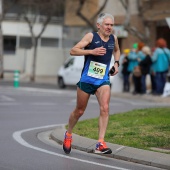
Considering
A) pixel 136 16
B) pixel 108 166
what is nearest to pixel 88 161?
pixel 108 166

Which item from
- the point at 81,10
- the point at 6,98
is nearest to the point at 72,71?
the point at 6,98

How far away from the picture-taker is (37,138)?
12023mm

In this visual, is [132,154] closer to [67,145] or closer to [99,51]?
[67,145]

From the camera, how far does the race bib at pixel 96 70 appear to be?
994 centimetres

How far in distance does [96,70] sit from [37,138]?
260 cm

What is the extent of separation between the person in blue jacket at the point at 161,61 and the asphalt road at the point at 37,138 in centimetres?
223

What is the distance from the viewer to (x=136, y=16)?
3778 cm

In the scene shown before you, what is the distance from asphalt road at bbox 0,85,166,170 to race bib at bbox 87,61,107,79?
122 cm

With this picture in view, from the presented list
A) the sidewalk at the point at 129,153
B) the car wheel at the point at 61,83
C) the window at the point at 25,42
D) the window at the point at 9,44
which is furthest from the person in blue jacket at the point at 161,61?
the window at the point at 9,44

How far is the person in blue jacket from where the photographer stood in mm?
23719

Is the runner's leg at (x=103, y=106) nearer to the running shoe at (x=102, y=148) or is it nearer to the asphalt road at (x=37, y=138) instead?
the running shoe at (x=102, y=148)

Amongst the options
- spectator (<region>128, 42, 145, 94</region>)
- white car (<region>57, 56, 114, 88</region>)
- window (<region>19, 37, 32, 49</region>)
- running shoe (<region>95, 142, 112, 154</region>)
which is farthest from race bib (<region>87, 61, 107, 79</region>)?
window (<region>19, 37, 32, 49</region>)

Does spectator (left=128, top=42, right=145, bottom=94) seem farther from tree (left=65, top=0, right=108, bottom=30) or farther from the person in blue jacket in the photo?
tree (left=65, top=0, right=108, bottom=30)

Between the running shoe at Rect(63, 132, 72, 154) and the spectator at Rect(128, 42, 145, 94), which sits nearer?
the running shoe at Rect(63, 132, 72, 154)
